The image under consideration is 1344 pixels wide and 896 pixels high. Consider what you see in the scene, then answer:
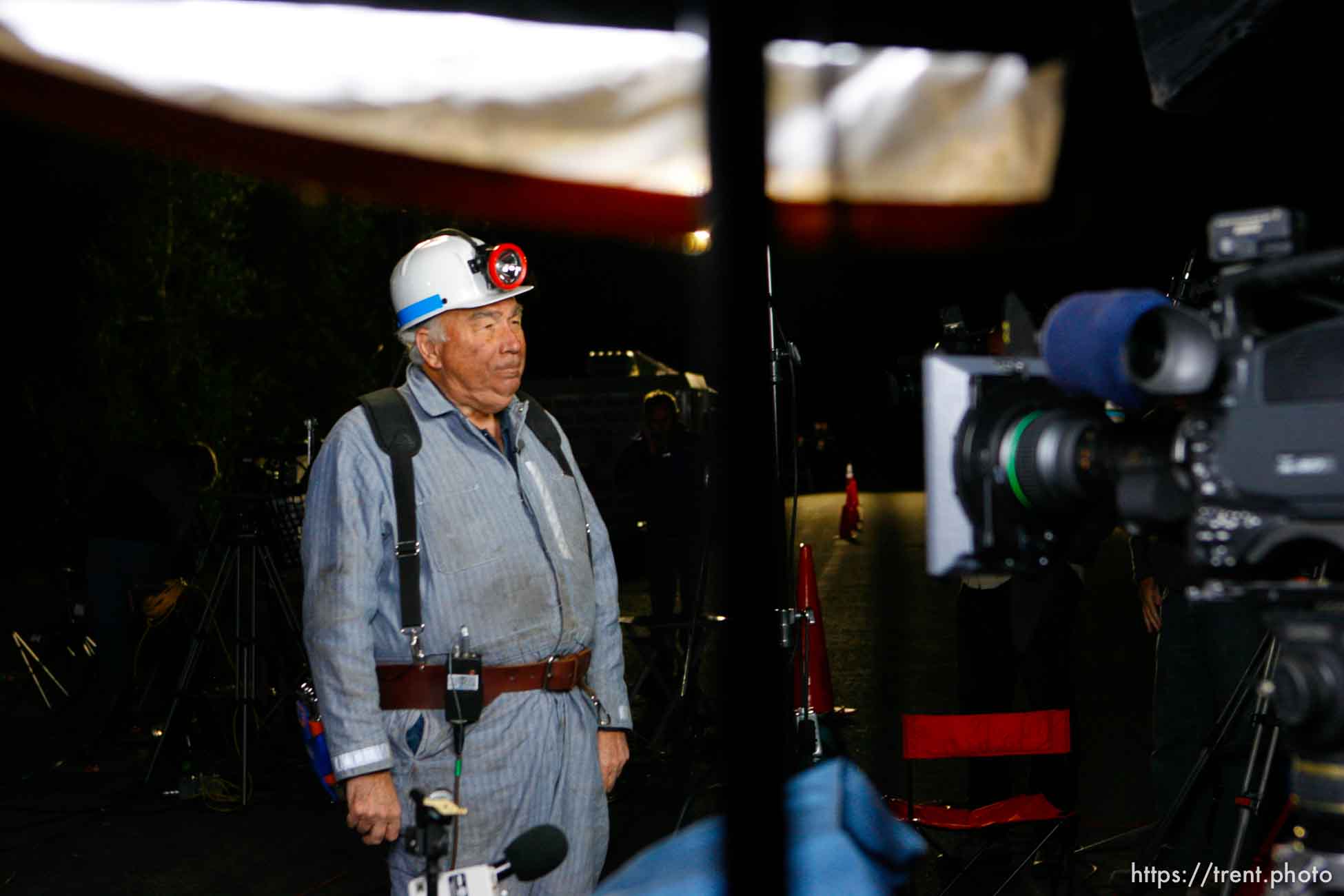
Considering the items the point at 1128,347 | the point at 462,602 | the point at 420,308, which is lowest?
the point at 462,602

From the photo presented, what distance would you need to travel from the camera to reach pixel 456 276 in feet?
11.2

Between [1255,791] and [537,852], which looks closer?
[537,852]

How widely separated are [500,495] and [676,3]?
193 cm

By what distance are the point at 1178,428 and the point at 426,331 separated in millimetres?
2181

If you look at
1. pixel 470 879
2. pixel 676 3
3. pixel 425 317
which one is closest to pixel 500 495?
pixel 425 317

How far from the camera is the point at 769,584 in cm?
102

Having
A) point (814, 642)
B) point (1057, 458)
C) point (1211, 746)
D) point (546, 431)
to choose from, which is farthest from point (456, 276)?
point (814, 642)

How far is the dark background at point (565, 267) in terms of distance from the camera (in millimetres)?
1956

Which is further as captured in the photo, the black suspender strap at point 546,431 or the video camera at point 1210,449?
the black suspender strap at point 546,431

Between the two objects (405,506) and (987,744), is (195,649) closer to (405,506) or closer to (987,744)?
(987,744)

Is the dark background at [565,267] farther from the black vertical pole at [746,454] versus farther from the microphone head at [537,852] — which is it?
the microphone head at [537,852]

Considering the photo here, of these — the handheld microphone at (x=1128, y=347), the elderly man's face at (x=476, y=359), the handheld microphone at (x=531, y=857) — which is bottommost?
the handheld microphone at (x=531, y=857)

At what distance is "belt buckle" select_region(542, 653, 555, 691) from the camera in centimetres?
327

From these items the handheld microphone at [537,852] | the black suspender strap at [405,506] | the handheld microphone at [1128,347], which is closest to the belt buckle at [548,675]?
the black suspender strap at [405,506]
